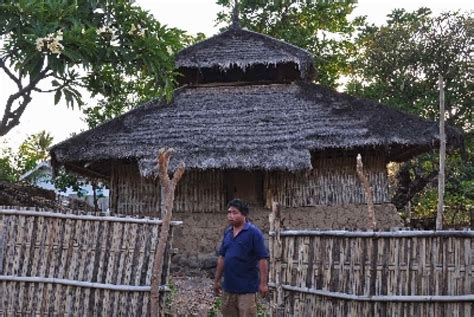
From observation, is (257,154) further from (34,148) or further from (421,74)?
(34,148)

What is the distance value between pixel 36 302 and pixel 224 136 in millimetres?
5437

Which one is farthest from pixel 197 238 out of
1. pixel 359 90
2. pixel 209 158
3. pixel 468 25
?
pixel 468 25

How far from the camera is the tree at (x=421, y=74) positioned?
14.4 metres

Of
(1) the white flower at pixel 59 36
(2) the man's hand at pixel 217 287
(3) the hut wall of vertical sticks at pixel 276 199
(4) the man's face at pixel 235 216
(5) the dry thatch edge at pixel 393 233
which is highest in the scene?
(1) the white flower at pixel 59 36

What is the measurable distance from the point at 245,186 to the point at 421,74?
685cm

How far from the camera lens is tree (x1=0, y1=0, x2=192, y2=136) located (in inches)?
227

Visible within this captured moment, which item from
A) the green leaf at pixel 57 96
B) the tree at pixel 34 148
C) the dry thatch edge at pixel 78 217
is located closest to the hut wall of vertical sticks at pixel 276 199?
the green leaf at pixel 57 96

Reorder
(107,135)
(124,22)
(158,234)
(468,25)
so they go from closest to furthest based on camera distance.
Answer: (158,234) < (124,22) < (107,135) < (468,25)

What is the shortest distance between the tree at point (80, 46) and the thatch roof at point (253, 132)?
2.65 m

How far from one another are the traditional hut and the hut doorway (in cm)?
2

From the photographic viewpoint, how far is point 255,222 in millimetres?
10398

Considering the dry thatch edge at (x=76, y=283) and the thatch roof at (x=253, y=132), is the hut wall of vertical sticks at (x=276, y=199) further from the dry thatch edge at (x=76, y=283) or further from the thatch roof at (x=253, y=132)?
the dry thatch edge at (x=76, y=283)

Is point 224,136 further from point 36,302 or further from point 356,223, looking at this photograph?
point 36,302

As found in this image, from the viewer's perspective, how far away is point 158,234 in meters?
5.35
